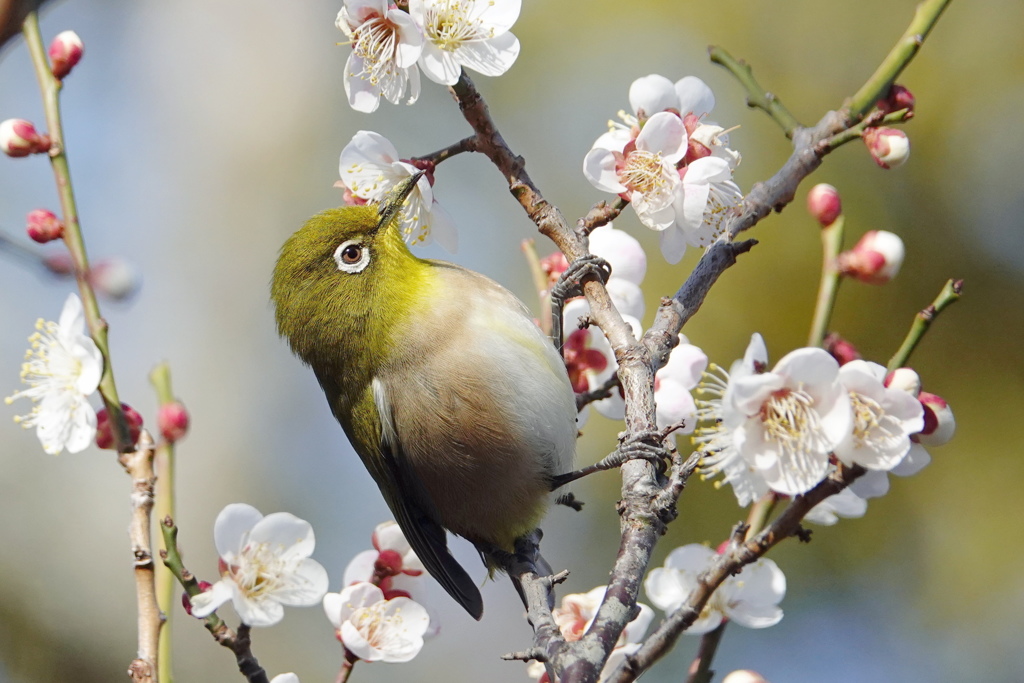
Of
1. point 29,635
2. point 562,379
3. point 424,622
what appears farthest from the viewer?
point 29,635

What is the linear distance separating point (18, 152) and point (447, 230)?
120cm

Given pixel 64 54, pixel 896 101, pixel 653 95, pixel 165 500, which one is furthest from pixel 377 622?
pixel 896 101

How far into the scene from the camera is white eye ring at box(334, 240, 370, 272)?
347cm

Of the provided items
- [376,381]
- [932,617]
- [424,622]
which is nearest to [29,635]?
[376,381]

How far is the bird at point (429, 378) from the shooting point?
324 cm

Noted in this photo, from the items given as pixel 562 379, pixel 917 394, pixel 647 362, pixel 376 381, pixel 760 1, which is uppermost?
pixel 760 1

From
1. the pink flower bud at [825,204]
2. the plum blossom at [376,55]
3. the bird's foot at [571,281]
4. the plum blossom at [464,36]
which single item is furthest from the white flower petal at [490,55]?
the pink flower bud at [825,204]

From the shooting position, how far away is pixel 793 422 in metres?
1.94

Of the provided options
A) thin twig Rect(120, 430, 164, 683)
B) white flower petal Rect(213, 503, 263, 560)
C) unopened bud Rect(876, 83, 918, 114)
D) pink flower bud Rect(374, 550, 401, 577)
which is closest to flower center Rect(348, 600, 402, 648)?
pink flower bud Rect(374, 550, 401, 577)

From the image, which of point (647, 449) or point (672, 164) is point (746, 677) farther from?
point (672, 164)

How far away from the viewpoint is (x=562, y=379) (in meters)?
3.09

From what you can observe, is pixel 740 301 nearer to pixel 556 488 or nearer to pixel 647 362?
pixel 556 488

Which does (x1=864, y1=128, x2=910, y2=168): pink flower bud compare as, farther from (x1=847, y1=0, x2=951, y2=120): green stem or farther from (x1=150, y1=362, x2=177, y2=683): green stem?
(x1=150, y1=362, x2=177, y2=683): green stem

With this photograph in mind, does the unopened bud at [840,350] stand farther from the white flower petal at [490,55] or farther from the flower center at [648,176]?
the white flower petal at [490,55]
